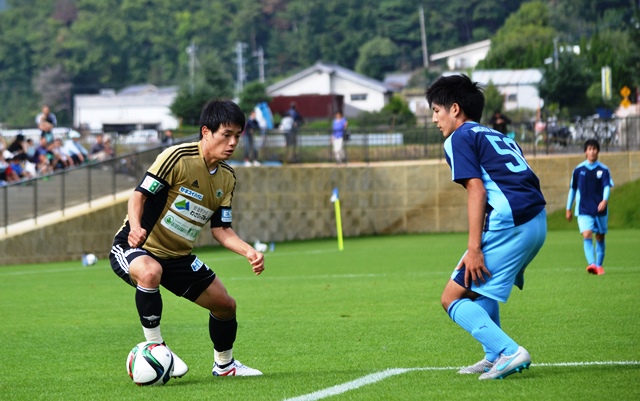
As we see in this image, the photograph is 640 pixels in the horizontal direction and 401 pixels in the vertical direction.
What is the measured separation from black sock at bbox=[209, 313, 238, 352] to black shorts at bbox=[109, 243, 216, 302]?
1.00ft

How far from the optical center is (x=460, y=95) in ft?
24.7

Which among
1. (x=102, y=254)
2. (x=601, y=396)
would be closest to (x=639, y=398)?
(x=601, y=396)

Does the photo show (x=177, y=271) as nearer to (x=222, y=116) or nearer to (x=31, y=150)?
(x=222, y=116)

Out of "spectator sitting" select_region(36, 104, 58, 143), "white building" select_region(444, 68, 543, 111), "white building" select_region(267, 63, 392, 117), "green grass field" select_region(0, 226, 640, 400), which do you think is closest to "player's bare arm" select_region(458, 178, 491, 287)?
"green grass field" select_region(0, 226, 640, 400)

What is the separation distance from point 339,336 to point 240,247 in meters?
2.68

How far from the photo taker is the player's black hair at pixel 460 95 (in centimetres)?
750

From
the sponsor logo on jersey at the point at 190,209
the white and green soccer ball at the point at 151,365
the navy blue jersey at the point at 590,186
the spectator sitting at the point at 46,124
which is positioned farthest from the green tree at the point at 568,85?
the white and green soccer ball at the point at 151,365

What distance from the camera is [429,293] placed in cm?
1438

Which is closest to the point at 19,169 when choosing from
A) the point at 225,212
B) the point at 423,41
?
the point at 225,212

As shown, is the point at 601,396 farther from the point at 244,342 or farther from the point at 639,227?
the point at 639,227

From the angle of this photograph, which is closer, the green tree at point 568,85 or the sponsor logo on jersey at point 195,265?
the sponsor logo on jersey at point 195,265

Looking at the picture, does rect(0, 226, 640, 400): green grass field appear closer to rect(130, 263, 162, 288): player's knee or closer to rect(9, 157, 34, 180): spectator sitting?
rect(130, 263, 162, 288): player's knee

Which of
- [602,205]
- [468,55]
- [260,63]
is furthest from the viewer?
[260,63]

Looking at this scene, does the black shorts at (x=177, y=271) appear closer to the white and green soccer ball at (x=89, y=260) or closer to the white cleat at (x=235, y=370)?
the white cleat at (x=235, y=370)
